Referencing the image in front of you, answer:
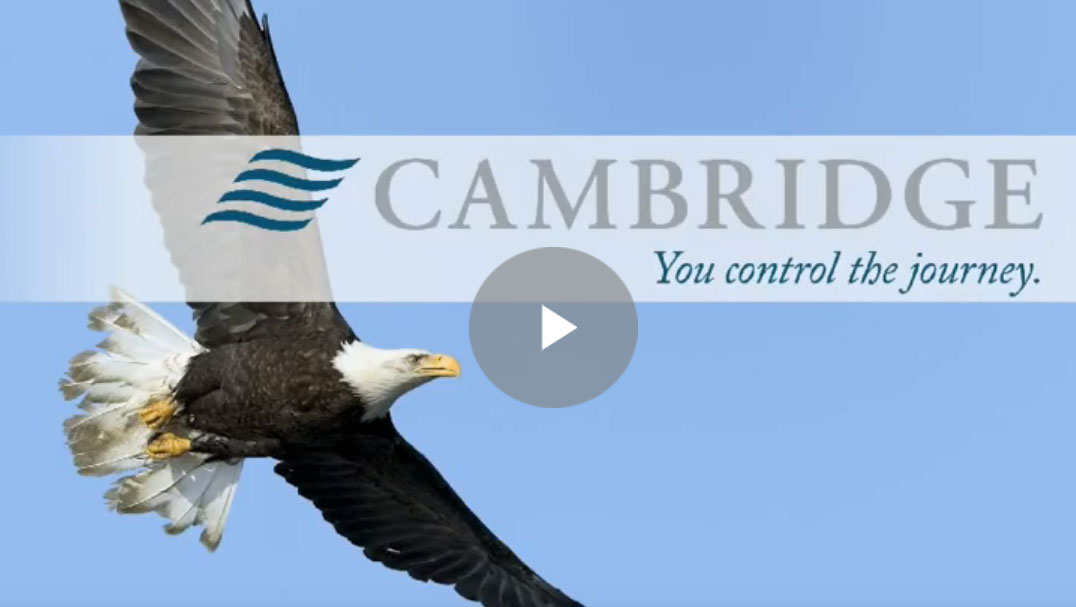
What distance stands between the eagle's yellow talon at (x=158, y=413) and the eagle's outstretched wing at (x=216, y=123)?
0.38 meters

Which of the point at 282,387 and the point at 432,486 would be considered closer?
the point at 282,387

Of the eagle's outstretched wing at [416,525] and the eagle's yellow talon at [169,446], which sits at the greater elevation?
the eagle's outstretched wing at [416,525]

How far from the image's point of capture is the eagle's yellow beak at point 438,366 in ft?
35.6

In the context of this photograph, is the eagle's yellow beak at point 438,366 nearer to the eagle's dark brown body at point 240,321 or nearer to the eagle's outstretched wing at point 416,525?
the eagle's dark brown body at point 240,321

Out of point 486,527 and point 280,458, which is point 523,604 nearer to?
point 486,527

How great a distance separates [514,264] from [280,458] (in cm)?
151

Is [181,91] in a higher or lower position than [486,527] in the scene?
higher

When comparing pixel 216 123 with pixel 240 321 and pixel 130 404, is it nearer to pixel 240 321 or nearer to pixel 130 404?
pixel 240 321

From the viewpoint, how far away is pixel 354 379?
10961 mm

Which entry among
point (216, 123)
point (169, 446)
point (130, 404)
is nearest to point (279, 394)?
point (169, 446)

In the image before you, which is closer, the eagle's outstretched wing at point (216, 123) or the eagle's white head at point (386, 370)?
the eagle's white head at point (386, 370)

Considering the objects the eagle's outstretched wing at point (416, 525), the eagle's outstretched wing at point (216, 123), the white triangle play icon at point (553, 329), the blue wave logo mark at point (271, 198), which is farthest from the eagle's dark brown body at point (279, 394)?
the white triangle play icon at point (553, 329)

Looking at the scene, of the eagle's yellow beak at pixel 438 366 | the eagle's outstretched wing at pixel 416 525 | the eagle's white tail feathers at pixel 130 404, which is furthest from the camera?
the eagle's outstretched wing at pixel 416 525

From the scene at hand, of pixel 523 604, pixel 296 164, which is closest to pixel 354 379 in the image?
pixel 296 164
